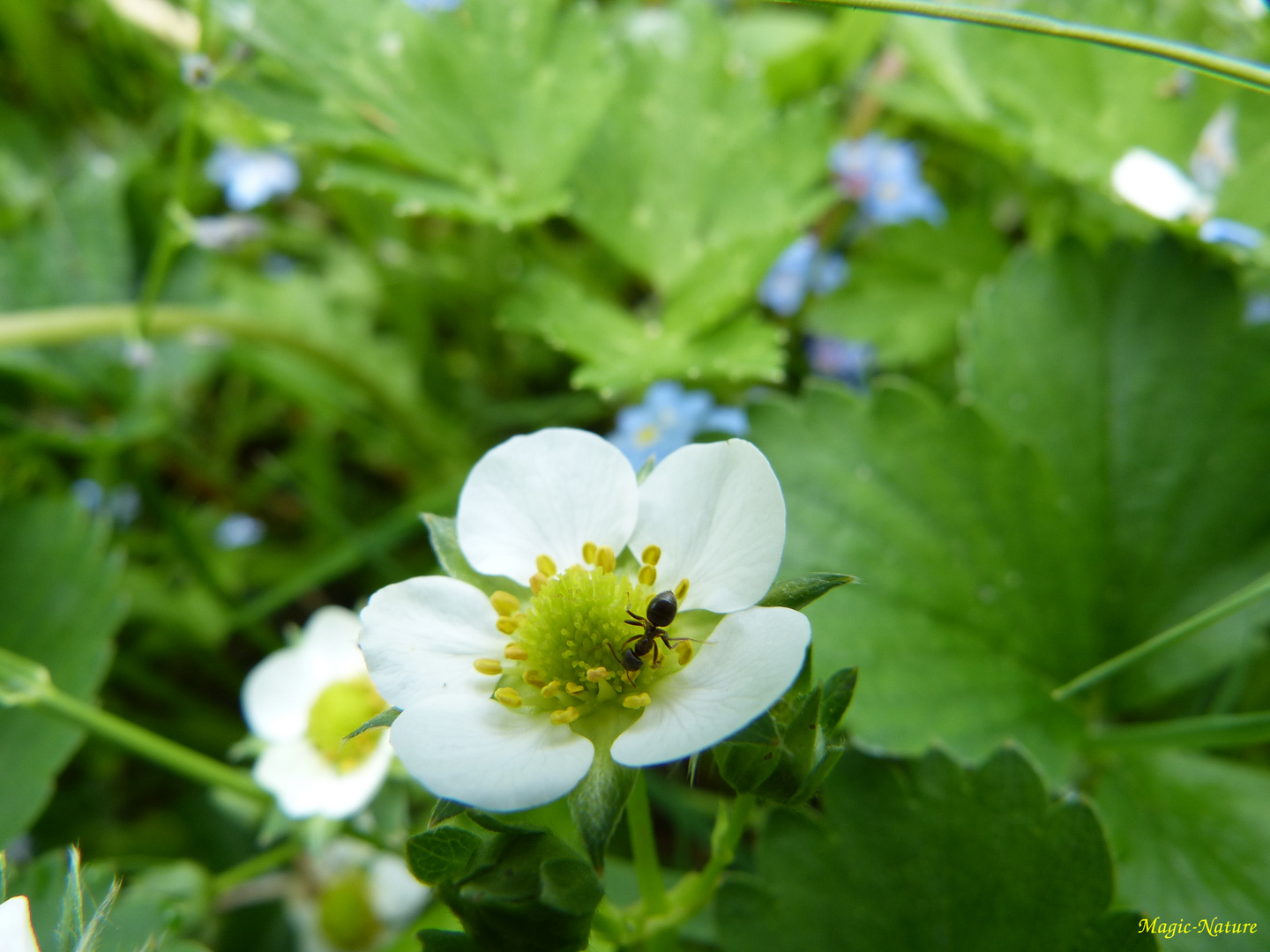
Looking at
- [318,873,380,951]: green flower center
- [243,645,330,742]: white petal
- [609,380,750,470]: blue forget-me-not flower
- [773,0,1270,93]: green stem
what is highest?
[773,0,1270,93]: green stem

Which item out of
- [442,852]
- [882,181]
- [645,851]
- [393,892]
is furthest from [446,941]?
[882,181]

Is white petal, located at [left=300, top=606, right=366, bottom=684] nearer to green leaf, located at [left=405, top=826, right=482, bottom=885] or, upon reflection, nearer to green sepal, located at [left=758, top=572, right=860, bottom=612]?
green leaf, located at [left=405, top=826, right=482, bottom=885]

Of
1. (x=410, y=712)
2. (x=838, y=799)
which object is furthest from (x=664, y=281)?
(x=410, y=712)

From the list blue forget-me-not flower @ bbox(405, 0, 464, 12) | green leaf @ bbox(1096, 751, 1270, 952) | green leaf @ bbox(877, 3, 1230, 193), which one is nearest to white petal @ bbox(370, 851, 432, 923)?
green leaf @ bbox(1096, 751, 1270, 952)

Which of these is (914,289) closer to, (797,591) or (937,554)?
(937,554)

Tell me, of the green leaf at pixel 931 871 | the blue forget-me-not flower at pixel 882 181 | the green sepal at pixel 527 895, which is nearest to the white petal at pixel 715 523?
the green sepal at pixel 527 895

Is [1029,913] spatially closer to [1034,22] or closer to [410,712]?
[410,712]
